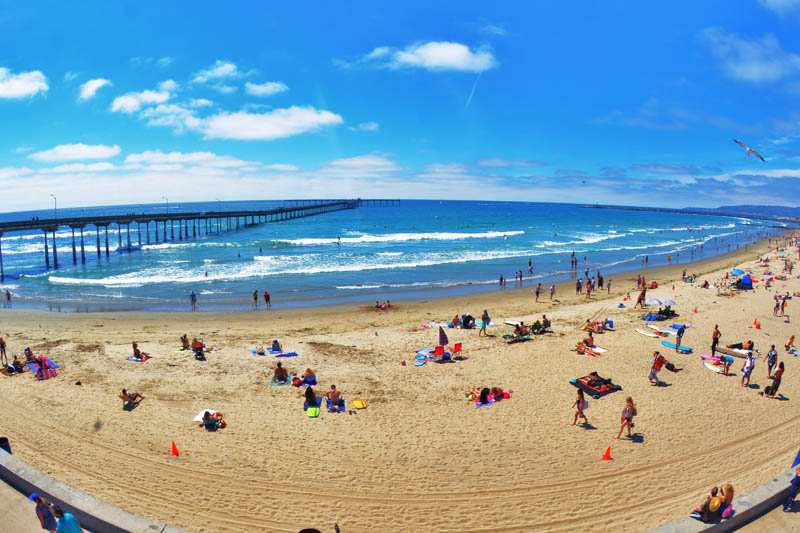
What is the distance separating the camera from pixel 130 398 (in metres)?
12.5

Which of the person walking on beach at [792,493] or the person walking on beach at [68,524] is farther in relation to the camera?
the person walking on beach at [792,493]

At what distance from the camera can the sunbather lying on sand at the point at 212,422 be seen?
36.6 feet

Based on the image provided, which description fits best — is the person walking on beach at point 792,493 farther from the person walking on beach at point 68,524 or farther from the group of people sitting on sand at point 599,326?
the group of people sitting on sand at point 599,326

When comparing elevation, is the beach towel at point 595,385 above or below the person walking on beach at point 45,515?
below

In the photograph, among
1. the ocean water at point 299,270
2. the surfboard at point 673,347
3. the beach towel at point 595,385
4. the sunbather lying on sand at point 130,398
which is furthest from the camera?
the ocean water at point 299,270

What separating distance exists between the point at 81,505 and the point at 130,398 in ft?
20.2

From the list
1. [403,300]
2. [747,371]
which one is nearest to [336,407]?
[747,371]

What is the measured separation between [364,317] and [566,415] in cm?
1285

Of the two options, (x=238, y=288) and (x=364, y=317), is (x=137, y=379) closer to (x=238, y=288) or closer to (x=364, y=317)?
(x=364, y=317)

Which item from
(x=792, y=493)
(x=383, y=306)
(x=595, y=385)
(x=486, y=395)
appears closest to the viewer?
(x=792, y=493)

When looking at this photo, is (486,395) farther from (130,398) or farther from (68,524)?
(130,398)

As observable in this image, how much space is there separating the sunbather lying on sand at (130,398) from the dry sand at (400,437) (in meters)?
0.28

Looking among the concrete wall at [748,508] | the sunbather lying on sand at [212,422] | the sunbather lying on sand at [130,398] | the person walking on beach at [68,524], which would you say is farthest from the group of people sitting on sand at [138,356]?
the concrete wall at [748,508]

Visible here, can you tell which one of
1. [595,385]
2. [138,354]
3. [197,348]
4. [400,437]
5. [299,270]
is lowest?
[400,437]
